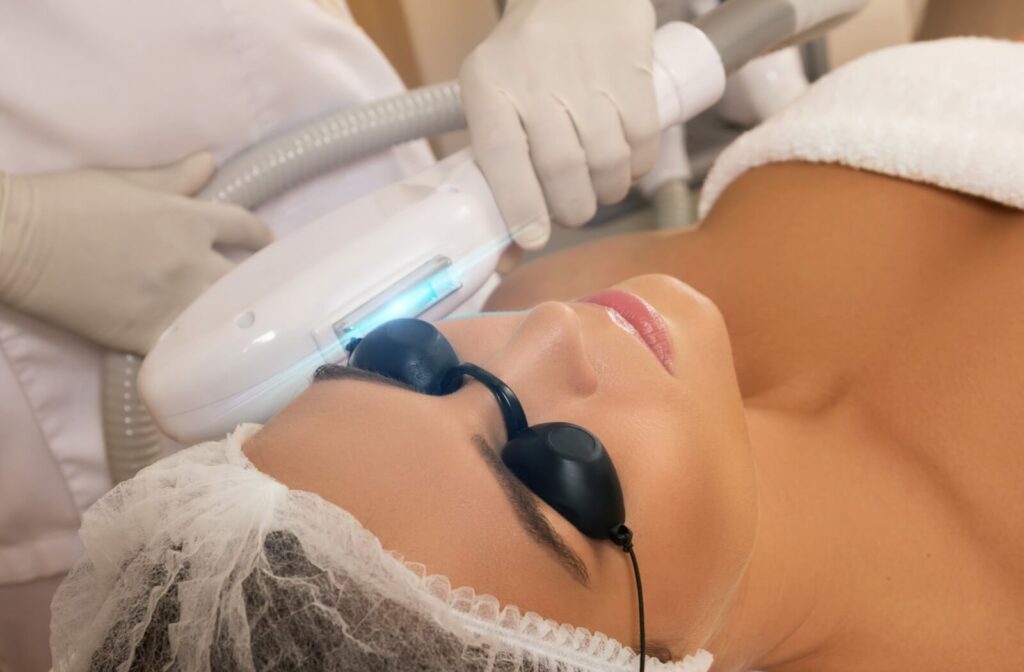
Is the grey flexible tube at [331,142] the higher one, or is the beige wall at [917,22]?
the grey flexible tube at [331,142]

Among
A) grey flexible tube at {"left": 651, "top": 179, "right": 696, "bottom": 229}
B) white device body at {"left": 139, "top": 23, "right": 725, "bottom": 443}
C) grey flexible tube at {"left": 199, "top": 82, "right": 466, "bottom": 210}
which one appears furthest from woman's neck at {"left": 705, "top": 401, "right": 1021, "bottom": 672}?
grey flexible tube at {"left": 651, "top": 179, "right": 696, "bottom": 229}

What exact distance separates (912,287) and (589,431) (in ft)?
1.72

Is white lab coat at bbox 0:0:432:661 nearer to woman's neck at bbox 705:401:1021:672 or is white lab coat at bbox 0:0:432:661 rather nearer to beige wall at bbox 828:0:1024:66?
woman's neck at bbox 705:401:1021:672

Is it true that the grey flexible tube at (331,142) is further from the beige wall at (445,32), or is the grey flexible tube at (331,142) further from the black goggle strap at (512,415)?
the black goggle strap at (512,415)

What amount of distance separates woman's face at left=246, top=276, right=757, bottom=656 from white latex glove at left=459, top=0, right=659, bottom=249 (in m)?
0.21

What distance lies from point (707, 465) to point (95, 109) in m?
0.76

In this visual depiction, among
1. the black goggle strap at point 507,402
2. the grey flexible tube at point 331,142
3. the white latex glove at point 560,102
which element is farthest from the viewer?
the grey flexible tube at point 331,142

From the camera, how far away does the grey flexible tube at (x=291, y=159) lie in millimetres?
888

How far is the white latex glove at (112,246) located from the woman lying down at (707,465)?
0.34m

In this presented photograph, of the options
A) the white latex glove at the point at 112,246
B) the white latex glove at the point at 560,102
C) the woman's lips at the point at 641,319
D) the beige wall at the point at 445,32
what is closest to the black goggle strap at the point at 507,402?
the woman's lips at the point at 641,319

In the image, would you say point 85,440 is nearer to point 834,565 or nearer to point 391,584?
point 391,584

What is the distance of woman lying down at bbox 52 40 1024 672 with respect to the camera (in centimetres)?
50

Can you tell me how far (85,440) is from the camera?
0.94 m

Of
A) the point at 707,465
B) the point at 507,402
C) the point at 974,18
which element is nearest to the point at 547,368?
the point at 507,402
